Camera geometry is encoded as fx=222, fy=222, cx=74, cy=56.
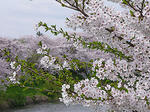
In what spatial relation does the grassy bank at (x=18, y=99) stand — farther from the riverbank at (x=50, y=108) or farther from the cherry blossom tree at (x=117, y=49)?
the cherry blossom tree at (x=117, y=49)

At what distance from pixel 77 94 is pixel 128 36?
48.2 inches

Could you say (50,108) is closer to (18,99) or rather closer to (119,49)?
(18,99)

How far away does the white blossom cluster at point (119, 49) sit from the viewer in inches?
127

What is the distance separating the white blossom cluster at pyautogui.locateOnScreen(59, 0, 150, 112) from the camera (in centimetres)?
323

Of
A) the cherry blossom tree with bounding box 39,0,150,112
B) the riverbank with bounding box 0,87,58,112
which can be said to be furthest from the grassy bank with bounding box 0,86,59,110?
the cherry blossom tree with bounding box 39,0,150,112

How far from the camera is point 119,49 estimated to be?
3.64 meters

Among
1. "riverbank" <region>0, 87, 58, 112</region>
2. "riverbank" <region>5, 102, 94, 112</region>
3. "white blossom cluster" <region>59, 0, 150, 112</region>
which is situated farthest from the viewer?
"riverbank" <region>0, 87, 58, 112</region>

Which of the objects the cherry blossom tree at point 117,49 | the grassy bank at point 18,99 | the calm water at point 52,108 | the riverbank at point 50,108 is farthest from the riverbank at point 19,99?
the cherry blossom tree at point 117,49

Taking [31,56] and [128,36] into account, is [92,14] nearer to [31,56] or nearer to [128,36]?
[128,36]

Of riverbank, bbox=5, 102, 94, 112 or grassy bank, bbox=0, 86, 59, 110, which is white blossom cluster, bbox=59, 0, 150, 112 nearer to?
riverbank, bbox=5, 102, 94, 112

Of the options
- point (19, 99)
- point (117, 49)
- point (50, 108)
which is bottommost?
point (50, 108)

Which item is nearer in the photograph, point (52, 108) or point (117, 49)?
point (117, 49)

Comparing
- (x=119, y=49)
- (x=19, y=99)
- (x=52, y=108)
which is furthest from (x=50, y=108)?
(x=119, y=49)

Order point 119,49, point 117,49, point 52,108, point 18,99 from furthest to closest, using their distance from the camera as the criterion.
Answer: point 18,99, point 52,108, point 117,49, point 119,49
